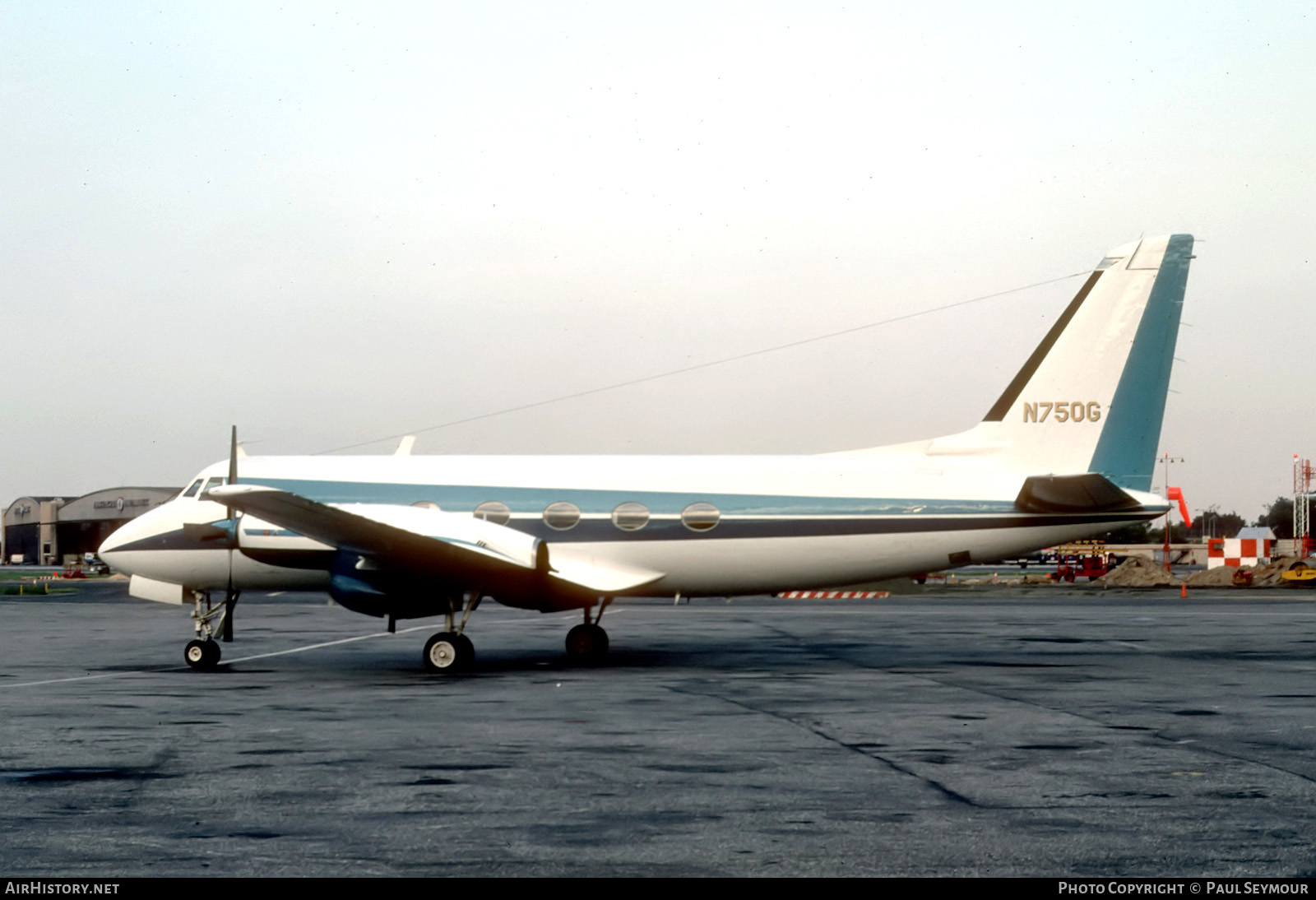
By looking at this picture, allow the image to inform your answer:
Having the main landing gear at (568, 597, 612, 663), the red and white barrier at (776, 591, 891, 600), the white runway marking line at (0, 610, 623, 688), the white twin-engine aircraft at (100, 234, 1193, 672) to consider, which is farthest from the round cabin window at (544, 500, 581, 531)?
the red and white barrier at (776, 591, 891, 600)

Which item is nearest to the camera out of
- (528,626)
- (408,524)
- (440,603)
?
(408,524)

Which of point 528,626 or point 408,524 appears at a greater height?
point 408,524

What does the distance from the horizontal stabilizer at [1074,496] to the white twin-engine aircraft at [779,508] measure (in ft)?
0.09

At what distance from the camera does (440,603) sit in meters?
19.4

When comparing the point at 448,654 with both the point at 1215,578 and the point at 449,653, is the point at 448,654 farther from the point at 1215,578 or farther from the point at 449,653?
the point at 1215,578

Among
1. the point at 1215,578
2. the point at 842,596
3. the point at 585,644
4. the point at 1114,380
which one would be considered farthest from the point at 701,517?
the point at 1215,578

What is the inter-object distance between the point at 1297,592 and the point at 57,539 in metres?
124

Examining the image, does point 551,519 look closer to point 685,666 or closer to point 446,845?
point 685,666

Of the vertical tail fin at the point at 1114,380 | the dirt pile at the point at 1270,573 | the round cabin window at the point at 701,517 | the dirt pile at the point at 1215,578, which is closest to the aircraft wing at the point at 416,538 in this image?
the round cabin window at the point at 701,517

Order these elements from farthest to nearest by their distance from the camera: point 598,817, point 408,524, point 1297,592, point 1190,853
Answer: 1. point 1297,592
2. point 408,524
3. point 598,817
4. point 1190,853

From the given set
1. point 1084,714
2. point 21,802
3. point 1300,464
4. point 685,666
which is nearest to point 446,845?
point 21,802

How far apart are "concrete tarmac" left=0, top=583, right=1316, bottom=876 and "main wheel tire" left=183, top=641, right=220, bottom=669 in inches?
19.7

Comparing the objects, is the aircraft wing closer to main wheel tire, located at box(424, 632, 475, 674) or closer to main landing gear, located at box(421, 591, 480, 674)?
main landing gear, located at box(421, 591, 480, 674)

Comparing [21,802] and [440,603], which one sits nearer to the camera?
[21,802]
